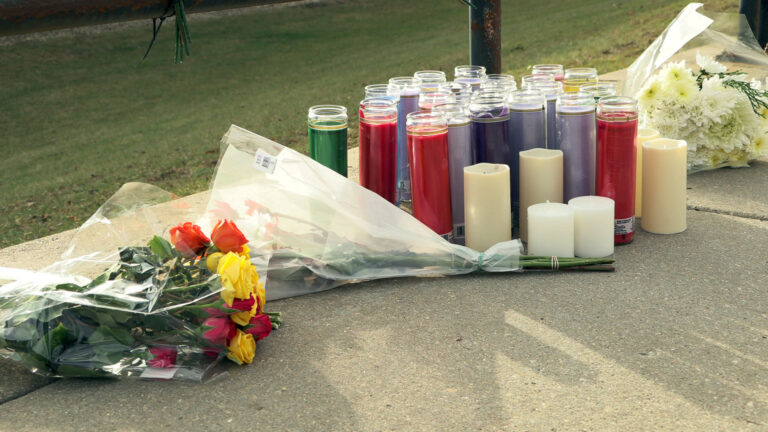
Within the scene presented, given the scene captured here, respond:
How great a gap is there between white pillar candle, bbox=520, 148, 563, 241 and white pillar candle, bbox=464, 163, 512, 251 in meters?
0.09

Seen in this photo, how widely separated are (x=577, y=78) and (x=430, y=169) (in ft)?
2.44

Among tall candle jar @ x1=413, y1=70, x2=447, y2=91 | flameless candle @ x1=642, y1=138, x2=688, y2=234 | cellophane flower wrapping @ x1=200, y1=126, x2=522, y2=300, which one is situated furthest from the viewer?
tall candle jar @ x1=413, y1=70, x2=447, y2=91

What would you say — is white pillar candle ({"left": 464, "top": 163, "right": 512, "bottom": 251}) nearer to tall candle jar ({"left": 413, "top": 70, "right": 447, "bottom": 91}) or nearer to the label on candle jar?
the label on candle jar

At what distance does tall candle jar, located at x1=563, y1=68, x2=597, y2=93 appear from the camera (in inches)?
109

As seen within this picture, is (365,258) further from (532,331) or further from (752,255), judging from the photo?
(752,255)

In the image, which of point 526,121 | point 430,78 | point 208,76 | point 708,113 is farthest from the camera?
point 208,76

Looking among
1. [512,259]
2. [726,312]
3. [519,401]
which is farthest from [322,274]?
[726,312]

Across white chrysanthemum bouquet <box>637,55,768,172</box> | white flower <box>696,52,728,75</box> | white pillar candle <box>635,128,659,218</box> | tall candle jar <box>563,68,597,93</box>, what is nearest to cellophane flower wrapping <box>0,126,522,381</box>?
white pillar candle <box>635,128,659,218</box>

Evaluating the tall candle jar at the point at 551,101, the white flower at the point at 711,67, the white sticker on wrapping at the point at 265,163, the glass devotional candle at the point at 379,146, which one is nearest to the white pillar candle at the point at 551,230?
the tall candle jar at the point at 551,101

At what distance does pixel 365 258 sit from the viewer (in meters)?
2.24

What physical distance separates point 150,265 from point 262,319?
11.2 inches

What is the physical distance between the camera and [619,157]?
7.84 ft

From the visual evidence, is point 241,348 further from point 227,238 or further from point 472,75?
point 472,75

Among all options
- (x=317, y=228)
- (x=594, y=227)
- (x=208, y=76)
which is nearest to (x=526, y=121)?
(x=594, y=227)
